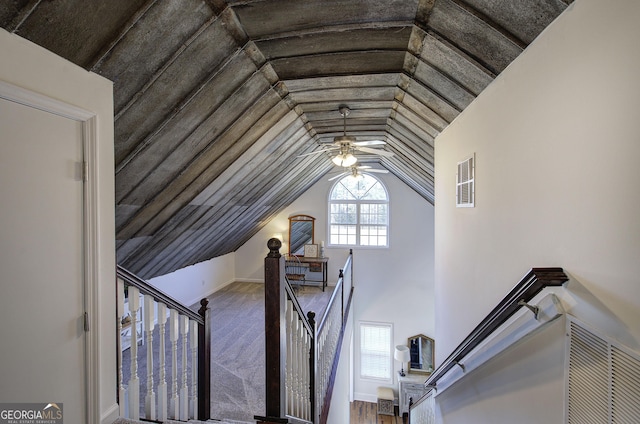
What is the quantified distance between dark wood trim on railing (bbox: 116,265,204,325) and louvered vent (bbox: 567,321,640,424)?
84.5 inches

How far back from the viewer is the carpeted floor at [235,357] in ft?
10.1

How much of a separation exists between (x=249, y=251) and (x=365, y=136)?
16.2 ft

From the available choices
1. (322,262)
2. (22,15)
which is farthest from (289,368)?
(322,262)

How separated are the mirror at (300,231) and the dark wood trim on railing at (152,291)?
5950 mm

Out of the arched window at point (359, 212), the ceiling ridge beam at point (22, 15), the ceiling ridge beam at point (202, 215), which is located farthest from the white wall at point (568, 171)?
the arched window at point (359, 212)

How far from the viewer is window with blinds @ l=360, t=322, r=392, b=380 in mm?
8227

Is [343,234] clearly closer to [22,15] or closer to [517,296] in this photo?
[517,296]

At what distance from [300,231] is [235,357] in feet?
14.8

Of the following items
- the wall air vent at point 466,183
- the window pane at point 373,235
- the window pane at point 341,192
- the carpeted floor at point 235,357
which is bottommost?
the carpeted floor at point 235,357

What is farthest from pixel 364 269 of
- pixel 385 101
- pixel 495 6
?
pixel 495 6

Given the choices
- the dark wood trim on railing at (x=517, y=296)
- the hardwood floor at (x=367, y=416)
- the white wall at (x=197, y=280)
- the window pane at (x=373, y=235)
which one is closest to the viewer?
the dark wood trim on railing at (x=517, y=296)

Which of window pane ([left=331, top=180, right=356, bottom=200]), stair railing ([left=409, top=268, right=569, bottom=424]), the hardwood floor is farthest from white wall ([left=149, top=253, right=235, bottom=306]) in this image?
stair railing ([left=409, top=268, right=569, bottom=424])

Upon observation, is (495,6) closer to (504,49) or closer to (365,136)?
(504,49)

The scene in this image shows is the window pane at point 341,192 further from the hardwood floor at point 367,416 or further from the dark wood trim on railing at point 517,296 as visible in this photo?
the dark wood trim on railing at point 517,296
